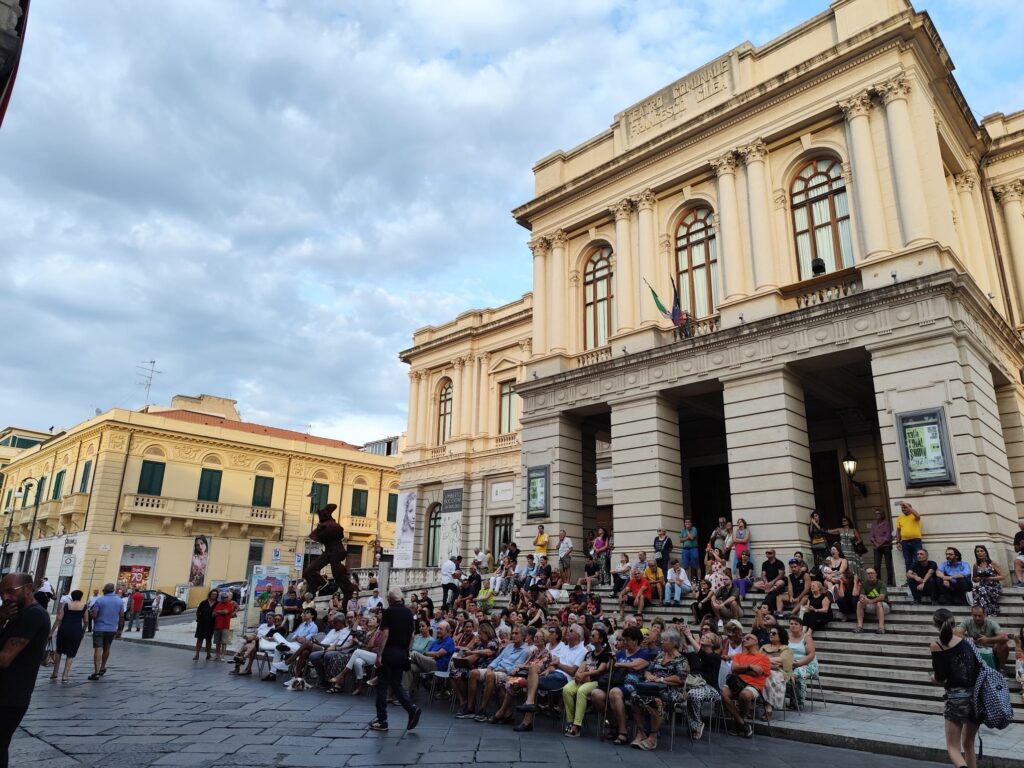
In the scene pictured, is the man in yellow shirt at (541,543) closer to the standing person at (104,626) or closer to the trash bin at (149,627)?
the standing person at (104,626)

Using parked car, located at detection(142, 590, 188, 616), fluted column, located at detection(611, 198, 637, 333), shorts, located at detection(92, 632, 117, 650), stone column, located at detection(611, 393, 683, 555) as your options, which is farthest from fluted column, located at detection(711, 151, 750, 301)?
parked car, located at detection(142, 590, 188, 616)

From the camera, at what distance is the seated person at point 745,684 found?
7922 millimetres

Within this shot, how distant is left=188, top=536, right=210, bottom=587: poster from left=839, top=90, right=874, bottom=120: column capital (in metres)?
34.3

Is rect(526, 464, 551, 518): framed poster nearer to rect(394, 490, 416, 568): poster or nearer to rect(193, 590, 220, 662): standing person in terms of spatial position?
rect(193, 590, 220, 662): standing person

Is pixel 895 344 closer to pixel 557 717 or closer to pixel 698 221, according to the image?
pixel 698 221

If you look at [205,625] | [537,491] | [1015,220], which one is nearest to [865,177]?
[1015,220]

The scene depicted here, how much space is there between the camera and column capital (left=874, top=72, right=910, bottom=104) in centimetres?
1545

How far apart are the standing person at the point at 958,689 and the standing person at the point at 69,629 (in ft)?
38.5

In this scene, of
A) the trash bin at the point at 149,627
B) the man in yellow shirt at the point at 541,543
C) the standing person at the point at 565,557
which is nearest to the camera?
the standing person at the point at 565,557

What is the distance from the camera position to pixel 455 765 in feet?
20.2

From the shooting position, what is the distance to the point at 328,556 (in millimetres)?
12992

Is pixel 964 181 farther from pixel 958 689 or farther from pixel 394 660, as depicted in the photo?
pixel 394 660

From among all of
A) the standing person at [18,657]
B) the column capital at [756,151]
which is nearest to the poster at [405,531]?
the column capital at [756,151]

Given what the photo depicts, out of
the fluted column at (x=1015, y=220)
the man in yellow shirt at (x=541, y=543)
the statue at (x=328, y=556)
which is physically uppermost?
the fluted column at (x=1015, y=220)
